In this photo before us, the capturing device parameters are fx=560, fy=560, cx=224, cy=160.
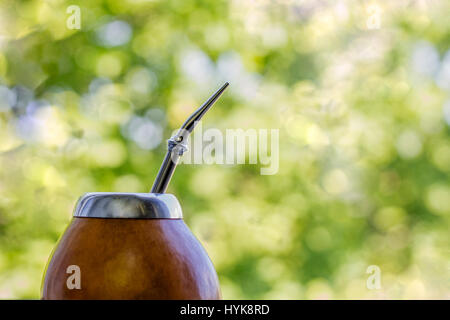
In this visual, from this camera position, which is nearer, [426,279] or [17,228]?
[17,228]

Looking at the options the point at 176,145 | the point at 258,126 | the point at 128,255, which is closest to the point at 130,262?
the point at 128,255

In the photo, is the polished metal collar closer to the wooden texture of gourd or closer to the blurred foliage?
the wooden texture of gourd

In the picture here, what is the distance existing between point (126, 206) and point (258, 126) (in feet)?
3.67

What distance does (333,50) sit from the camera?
170cm

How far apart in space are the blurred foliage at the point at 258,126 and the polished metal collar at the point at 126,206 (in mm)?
1029

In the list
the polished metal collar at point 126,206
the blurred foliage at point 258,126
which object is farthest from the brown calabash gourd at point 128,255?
the blurred foliage at point 258,126

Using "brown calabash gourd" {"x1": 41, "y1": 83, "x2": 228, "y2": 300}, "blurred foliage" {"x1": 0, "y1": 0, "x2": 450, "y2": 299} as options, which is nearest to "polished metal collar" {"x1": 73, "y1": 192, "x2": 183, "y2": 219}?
"brown calabash gourd" {"x1": 41, "y1": 83, "x2": 228, "y2": 300}

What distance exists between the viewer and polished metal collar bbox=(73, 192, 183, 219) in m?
0.50

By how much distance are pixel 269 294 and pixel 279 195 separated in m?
0.28

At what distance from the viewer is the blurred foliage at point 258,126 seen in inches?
62.2

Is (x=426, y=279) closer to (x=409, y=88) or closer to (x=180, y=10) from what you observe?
(x=409, y=88)

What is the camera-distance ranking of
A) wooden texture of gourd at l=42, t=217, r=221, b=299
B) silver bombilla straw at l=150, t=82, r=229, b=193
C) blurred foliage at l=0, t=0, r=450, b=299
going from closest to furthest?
wooden texture of gourd at l=42, t=217, r=221, b=299, silver bombilla straw at l=150, t=82, r=229, b=193, blurred foliage at l=0, t=0, r=450, b=299

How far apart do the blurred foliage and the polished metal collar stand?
40.5 inches
